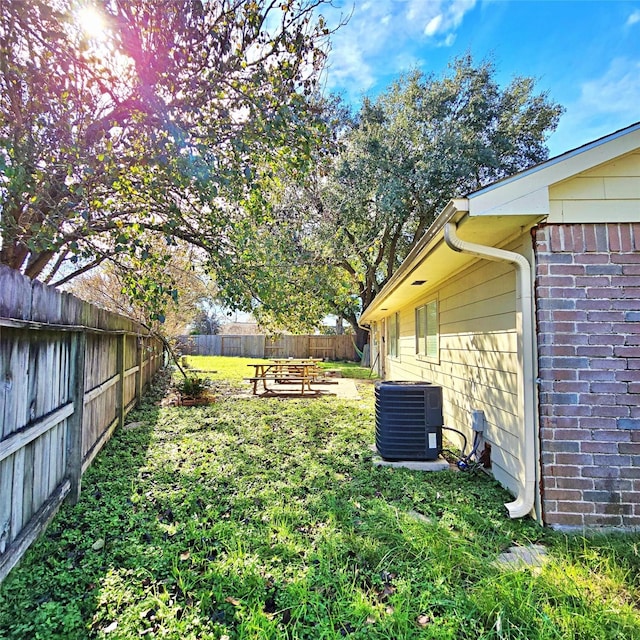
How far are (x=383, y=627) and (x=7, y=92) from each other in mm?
5369

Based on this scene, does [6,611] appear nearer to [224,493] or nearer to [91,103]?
[224,493]

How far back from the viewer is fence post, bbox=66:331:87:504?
3.34 m

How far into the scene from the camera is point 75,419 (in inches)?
134

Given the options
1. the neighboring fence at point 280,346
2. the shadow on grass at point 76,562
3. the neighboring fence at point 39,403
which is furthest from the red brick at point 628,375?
the neighboring fence at point 280,346

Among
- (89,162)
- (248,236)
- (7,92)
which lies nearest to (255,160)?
(248,236)

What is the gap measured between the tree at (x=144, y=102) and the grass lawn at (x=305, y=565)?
8.35 feet

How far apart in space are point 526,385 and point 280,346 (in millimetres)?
22139

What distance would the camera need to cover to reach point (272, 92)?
171 inches

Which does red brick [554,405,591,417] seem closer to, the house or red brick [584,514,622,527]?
the house

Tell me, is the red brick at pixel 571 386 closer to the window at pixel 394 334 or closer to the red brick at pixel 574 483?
the red brick at pixel 574 483

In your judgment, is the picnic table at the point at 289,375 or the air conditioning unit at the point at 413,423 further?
the picnic table at the point at 289,375

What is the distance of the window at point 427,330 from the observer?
6844mm

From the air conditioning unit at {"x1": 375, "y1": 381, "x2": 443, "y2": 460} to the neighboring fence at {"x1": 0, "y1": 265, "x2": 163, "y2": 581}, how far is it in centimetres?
317

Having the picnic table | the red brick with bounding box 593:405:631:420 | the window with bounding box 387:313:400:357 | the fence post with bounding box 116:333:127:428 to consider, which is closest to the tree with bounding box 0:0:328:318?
the fence post with bounding box 116:333:127:428
